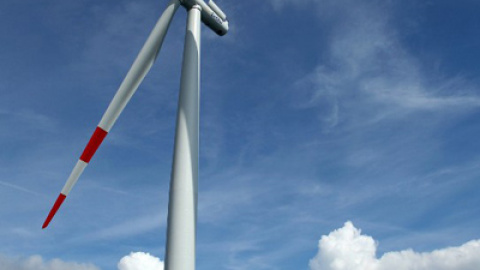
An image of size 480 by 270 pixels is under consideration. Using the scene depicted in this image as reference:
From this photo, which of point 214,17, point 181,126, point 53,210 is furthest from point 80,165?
point 214,17

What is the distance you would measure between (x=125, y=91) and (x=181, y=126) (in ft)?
19.6

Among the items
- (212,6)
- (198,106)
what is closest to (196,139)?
(198,106)

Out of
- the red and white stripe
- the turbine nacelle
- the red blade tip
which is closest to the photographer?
the red and white stripe

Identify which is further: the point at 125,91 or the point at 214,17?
the point at 214,17

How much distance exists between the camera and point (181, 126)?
16.7m

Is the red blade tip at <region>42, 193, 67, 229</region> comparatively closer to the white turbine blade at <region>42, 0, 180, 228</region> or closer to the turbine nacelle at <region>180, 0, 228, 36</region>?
the white turbine blade at <region>42, 0, 180, 228</region>

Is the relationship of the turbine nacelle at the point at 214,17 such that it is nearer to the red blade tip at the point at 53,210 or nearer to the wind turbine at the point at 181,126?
the wind turbine at the point at 181,126

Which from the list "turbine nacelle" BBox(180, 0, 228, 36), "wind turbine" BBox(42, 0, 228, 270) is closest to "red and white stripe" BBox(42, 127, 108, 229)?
"wind turbine" BBox(42, 0, 228, 270)

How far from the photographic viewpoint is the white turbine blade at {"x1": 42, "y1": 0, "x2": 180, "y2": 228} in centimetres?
2052

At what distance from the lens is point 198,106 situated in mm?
17734

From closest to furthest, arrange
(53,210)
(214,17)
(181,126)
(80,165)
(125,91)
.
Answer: (181,126) < (80,165) < (53,210) < (125,91) < (214,17)

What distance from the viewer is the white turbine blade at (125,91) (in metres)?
20.5

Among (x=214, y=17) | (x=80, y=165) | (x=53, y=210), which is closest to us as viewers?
(x=80, y=165)

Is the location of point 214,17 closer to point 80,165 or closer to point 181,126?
point 181,126
